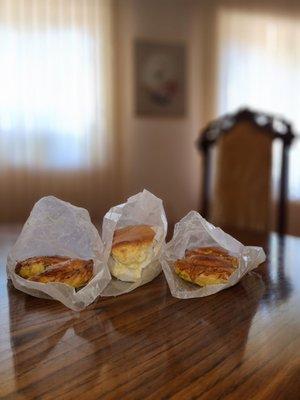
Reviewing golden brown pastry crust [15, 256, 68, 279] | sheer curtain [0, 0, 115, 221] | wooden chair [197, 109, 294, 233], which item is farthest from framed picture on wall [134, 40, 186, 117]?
golden brown pastry crust [15, 256, 68, 279]

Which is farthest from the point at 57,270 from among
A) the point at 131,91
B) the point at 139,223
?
the point at 131,91

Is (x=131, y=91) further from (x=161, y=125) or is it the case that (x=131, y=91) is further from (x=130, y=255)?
(x=130, y=255)

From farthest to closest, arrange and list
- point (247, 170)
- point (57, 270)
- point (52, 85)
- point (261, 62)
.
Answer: point (261, 62)
point (52, 85)
point (247, 170)
point (57, 270)

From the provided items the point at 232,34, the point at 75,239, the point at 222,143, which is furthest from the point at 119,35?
the point at 75,239

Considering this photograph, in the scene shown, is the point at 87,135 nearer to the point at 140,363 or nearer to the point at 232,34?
the point at 232,34

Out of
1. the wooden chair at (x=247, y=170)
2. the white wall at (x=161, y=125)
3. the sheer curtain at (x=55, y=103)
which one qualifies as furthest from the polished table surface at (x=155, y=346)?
the white wall at (x=161, y=125)

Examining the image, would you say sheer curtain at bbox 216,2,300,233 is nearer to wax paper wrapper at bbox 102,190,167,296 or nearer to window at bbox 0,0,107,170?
window at bbox 0,0,107,170

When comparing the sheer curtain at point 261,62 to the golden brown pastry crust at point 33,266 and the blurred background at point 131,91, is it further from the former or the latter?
the golden brown pastry crust at point 33,266
